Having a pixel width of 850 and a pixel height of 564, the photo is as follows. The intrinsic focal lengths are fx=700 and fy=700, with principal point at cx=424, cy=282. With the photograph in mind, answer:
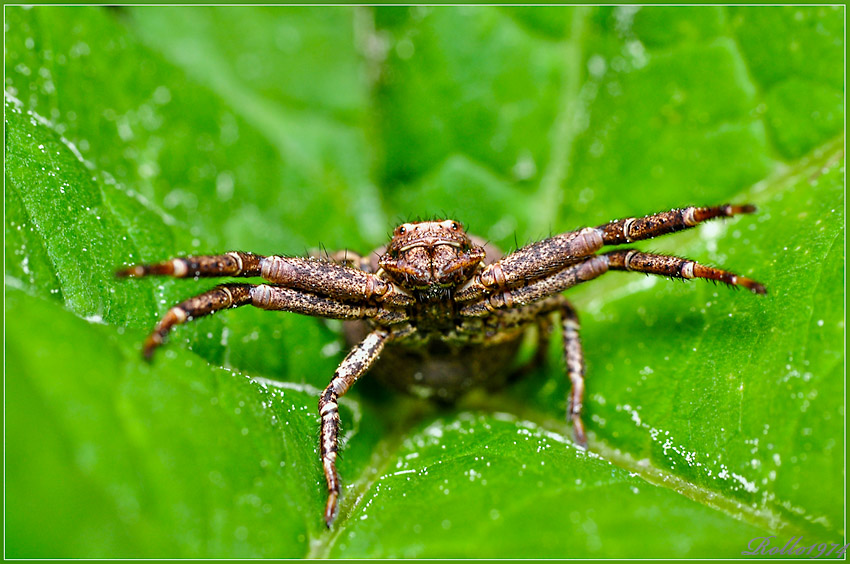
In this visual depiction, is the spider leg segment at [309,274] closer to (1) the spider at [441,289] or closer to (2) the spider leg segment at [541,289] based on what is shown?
(1) the spider at [441,289]

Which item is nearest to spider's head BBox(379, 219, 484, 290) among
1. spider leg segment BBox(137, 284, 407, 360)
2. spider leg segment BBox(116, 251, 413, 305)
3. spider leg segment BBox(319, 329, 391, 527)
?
spider leg segment BBox(116, 251, 413, 305)

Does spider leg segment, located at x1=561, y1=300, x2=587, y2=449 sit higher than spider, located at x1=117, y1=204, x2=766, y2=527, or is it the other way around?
spider, located at x1=117, y1=204, x2=766, y2=527

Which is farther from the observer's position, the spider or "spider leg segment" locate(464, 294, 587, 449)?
"spider leg segment" locate(464, 294, 587, 449)

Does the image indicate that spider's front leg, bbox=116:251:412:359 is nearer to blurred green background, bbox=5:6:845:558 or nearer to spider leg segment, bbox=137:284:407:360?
spider leg segment, bbox=137:284:407:360

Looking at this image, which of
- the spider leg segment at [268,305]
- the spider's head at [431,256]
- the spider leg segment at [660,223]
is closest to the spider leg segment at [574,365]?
the spider leg segment at [660,223]

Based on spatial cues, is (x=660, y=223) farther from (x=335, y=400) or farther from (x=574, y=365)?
(x=335, y=400)

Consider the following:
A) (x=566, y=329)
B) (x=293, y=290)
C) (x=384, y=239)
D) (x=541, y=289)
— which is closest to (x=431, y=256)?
(x=541, y=289)

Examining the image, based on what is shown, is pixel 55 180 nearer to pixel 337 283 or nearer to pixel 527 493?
pixel 337 283
